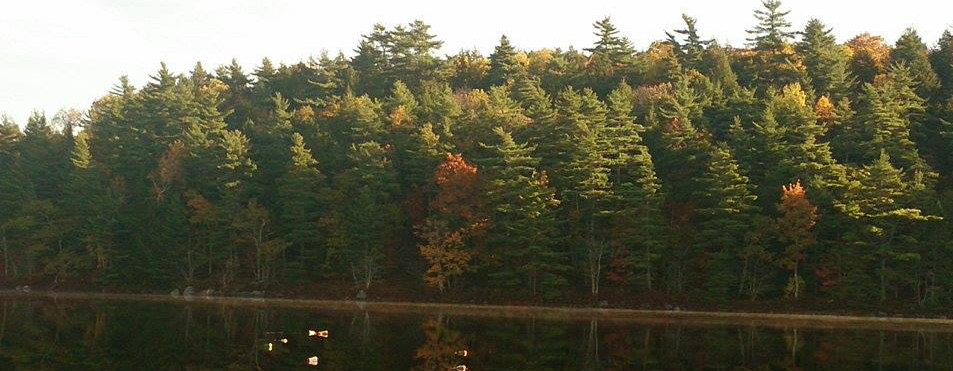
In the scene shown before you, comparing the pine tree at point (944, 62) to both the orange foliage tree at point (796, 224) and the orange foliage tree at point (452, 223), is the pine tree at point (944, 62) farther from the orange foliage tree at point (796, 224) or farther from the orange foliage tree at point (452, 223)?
the orange foliage tree at point (452, 223)

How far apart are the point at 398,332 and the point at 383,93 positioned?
62524 mm

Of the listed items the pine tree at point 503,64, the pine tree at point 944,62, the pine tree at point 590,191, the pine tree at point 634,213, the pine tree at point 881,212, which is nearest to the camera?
the pine tree at point 881,212

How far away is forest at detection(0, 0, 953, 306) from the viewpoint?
52.9 meters

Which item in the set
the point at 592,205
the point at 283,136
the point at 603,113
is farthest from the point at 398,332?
the point at 283,136

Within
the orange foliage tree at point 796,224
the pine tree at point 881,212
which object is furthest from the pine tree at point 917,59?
the orange foliage tree at point 796,224

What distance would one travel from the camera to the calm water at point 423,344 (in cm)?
2336

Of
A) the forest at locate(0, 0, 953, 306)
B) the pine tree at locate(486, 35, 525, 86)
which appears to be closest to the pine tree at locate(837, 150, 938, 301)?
the forest at locate(0, 0, 953, 306)

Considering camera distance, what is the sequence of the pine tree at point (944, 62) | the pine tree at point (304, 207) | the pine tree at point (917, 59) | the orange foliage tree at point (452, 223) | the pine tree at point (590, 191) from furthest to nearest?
the pine tree at point (944, 62) → the pine tree at point (917, 59) → the pine tree at point (304, 207) → the orange foliage tree at point (452, 223) → the pine tree at point (590, 191)

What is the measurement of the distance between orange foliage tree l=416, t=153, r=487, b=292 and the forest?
177 mm

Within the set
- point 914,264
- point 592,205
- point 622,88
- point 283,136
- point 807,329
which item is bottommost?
point 807,329

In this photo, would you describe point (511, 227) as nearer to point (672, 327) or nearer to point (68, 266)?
point (672, 327)

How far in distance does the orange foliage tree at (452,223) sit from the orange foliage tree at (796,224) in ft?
65.4

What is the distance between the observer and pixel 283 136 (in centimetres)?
7344

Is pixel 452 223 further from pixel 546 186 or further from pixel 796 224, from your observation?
pixel 796 224
